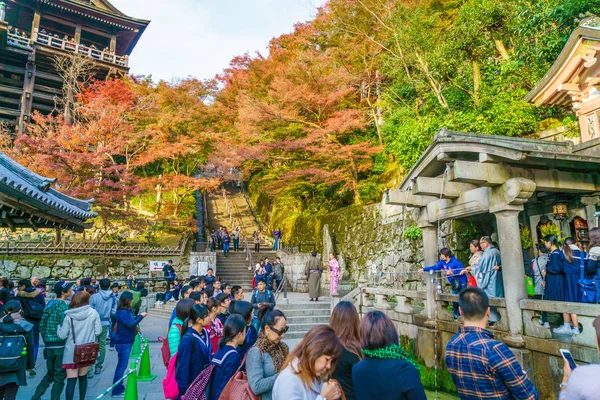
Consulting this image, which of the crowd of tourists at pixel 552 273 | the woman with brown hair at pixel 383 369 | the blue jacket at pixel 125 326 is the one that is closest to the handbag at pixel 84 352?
the blue jacket at pixel 125 326

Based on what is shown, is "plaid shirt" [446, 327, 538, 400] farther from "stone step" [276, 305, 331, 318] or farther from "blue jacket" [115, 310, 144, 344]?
"stone step" [276, 305, 331, 318]

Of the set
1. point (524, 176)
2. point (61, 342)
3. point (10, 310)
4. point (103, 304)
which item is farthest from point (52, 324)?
point (524, 176)

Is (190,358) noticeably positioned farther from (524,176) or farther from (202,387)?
(524,176)

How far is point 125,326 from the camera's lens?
5551mm

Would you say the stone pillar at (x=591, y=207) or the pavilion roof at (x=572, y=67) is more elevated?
the pavilion roof at (x=572, y=67)

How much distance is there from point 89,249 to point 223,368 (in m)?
17.9

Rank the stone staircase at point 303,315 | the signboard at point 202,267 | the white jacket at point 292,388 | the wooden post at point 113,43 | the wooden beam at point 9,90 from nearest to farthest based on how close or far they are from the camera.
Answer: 1. the white jacket at point 292,388
2. the stone staircase at point 303,315
3. the signboard at point 202,267
4. the wooden beam at point 9,90
5. the wooden post at point 113,43

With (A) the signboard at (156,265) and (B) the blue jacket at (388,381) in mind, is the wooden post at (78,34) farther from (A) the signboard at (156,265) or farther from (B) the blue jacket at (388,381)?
(B) the blue jacket at (388,381)

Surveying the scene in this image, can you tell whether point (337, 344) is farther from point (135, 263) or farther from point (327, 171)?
point (135, 263)

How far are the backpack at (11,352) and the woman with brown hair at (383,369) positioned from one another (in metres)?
3.91

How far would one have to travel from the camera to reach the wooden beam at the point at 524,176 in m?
5.99

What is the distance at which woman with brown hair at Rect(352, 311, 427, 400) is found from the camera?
7.55ft

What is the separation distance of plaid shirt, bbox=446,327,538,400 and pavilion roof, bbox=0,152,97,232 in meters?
5.95

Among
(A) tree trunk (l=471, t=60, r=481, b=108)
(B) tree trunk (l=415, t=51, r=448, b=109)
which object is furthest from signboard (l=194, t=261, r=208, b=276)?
(A) tree trunk (l=471, t=60, r=481, b=108)
